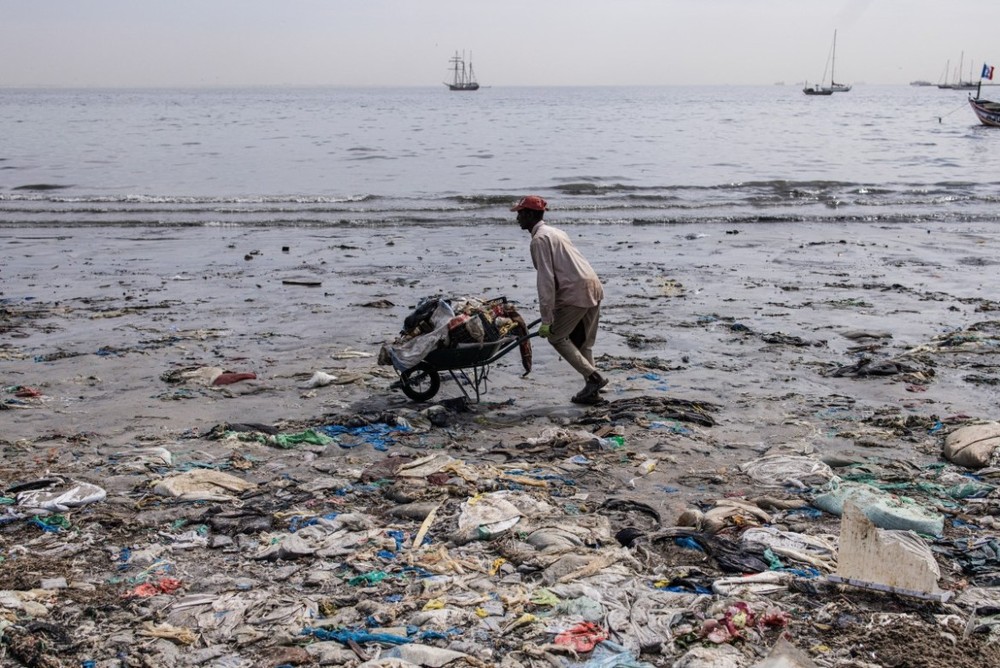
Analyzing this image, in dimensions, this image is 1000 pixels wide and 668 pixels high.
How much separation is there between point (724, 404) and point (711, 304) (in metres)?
3.59

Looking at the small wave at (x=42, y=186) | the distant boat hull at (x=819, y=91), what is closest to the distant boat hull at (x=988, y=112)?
the small wave at (x=42, y=186)

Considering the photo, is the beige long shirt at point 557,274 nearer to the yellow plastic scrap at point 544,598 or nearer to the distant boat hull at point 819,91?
the yellow plastic scrap at point 544,598

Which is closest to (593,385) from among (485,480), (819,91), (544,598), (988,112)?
(485,480)

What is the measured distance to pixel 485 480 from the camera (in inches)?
224

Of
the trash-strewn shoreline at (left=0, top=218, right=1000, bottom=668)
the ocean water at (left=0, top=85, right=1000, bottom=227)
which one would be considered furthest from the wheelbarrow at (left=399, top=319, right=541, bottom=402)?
the ocean water at (left=0, top=85, right=1000, bottom=227)

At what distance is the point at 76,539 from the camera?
4844 millimetres

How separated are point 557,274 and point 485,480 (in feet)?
7.01

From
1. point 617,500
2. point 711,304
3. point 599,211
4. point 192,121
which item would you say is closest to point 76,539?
point 617,500

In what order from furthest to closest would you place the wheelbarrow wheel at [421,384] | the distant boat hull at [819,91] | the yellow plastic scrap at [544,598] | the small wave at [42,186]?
1. the distant boat hull at [819,91]
2. the small wave at [42,186]
3. the wheelbarrow wheel at [421,384]
4. the yellow plastic scrap at [544,598]

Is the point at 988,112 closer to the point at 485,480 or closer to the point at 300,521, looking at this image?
the point at 485,480

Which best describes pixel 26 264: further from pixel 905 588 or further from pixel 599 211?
pixel 905 588

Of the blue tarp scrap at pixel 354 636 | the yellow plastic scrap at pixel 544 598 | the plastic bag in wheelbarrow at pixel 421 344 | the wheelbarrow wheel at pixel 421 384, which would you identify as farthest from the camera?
the wheelbarrow wheel at pixel 421 384

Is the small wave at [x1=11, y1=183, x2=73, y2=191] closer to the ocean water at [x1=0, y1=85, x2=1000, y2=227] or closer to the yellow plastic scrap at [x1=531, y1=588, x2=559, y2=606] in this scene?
the ocean water at [x1=0, y1=85, x2=1000, y2=227]

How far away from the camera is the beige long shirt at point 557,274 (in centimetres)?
711
